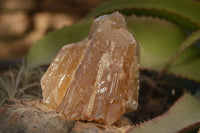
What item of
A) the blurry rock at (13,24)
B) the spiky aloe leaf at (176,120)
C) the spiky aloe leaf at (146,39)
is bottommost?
the blurry rock at (13,24)

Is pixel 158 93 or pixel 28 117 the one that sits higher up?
pixel 28 117

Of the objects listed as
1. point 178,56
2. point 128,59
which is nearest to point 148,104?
point 178,56

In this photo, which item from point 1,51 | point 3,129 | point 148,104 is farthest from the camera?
point 1,51

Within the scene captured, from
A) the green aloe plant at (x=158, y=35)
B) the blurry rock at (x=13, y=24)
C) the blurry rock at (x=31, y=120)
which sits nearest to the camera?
the blurry rock at (x=31, y=120)

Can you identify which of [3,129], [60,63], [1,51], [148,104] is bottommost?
[1,51]

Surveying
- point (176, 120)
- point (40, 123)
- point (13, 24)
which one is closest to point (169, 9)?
point (176, 120)

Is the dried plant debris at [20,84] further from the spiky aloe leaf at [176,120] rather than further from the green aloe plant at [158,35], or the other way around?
the spiky aloe leaf at [176,120]

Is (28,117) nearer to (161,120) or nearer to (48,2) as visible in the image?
(161,120)

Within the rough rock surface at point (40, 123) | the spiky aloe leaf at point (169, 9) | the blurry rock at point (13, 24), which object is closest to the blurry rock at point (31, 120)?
the rough rock surface at point (40, 123)
